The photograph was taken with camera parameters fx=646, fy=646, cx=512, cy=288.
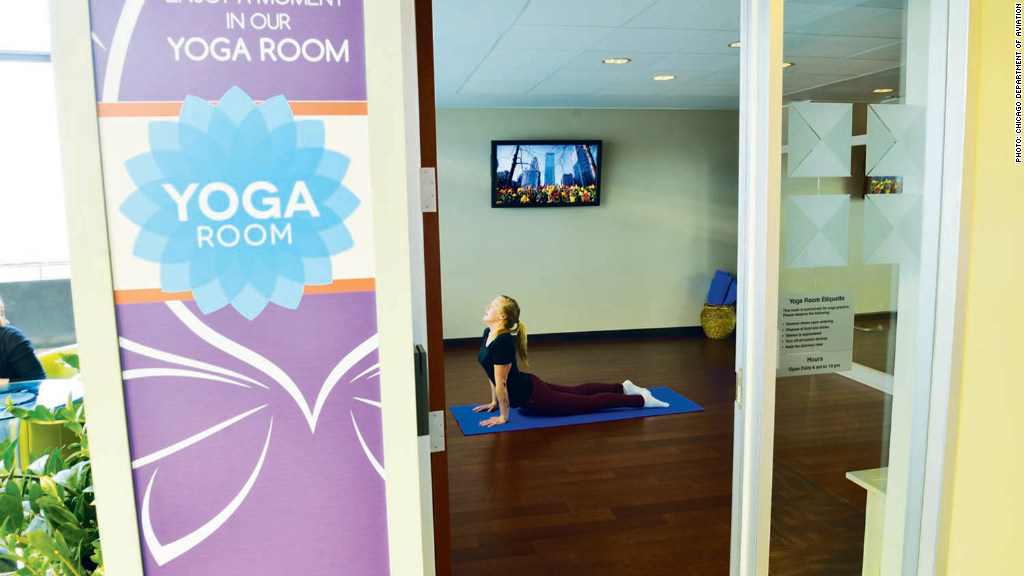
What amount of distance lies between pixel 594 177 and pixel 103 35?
252 inches

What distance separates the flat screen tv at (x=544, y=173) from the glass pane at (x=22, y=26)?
4.69 m

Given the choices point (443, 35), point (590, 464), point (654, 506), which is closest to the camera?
point (654, 506)

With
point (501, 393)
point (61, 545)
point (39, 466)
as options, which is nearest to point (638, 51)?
point (501, 393)

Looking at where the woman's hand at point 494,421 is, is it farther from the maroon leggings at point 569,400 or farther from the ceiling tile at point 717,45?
the ceiling tile at point 717,45

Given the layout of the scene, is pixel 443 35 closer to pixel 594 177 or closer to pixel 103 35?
pixel 103 35

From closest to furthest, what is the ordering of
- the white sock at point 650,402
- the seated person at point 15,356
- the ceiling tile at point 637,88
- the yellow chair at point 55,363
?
the seated person at point 15,356 < the yellow chair at point 55,363 < the white sock at point 650,402 < the ceiling tile at point 637,88

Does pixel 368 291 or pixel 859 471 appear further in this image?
pixel 859 471

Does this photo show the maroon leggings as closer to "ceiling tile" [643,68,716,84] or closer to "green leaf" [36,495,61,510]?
"ceiling tile" [643,68,716,84]

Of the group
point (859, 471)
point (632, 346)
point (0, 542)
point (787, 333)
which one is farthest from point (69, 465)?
point (632, 346)

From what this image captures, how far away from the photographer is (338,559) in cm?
129

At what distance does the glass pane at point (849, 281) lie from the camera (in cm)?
188

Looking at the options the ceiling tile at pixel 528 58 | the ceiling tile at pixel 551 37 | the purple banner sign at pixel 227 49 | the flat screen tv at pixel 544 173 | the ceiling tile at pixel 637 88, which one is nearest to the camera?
the purple banner sign at pixel 227 49

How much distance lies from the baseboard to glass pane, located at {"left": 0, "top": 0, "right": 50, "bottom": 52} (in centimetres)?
488

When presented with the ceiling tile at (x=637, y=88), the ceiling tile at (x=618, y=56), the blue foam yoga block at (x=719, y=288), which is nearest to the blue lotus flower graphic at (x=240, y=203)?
the ceiling tile at (x=618, y=56)
